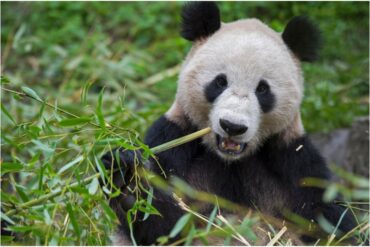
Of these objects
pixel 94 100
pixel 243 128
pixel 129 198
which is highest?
pixel 243 128

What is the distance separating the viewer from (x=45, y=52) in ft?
25.0

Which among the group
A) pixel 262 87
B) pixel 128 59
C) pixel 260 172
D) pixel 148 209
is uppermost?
pixel 262 87

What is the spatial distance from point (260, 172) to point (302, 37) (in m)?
0.81

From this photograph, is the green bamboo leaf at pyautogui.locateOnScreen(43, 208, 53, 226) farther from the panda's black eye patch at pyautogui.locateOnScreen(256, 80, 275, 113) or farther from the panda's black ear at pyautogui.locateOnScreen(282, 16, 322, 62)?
the panda's black ear at pyautogui.locateOnScreen(282, 16, 322, 62)

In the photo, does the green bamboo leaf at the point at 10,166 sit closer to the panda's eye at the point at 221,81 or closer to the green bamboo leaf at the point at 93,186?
the green bamboo leaf at the point at 93,186

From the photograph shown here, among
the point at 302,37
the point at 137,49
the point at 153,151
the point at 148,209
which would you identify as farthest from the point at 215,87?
the point at 137,49

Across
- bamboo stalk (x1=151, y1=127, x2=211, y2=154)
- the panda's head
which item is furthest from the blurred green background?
bamboo stalk (x1=151, y1=127, x2=211, y2=154)

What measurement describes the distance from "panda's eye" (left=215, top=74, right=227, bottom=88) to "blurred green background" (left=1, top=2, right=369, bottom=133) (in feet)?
8.80

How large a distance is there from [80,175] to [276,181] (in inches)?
43.3

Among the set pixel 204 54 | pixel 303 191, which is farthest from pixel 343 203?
pixel 204 54

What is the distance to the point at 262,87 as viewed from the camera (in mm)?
3773

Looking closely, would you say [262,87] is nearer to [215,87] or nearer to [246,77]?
[246,77]

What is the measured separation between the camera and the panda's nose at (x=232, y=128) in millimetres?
3455

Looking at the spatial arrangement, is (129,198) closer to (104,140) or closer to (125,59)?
(104,140)
